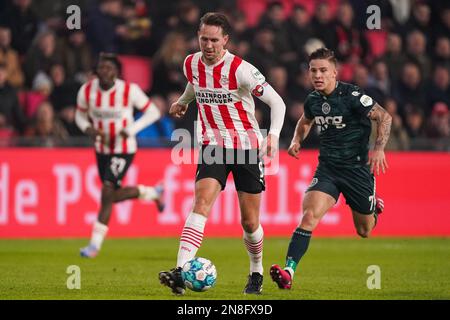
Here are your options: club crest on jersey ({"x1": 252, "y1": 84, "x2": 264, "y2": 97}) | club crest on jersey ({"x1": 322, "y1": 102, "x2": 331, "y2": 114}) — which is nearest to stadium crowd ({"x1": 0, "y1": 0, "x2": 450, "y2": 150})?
club crest on jersey ({"x1": 322, "y1": 102, "x2": 331, "y2": 114})

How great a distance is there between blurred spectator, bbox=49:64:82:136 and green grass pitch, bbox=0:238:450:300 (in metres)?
2.24

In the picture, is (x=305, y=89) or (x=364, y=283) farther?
(x=305, y=89)

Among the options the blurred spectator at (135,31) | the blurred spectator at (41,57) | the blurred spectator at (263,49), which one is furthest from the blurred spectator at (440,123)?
the blurred spectator at (41,57)

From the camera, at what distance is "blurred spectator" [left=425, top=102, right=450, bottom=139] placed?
60.9 ft

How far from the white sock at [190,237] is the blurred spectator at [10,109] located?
8.32 meters

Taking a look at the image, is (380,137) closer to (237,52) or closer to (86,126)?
(86,126)

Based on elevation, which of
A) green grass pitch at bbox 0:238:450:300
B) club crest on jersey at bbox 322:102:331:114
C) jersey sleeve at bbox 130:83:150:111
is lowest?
green grass pitch at bbox 0:238:450:300

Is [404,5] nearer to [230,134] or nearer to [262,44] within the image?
[262,44]

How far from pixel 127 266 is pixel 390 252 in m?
4.19

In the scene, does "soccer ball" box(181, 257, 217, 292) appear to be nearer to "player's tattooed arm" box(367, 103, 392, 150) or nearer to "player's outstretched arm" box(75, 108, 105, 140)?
"player's tattooed arm" box(367, 103, 392, 150)
